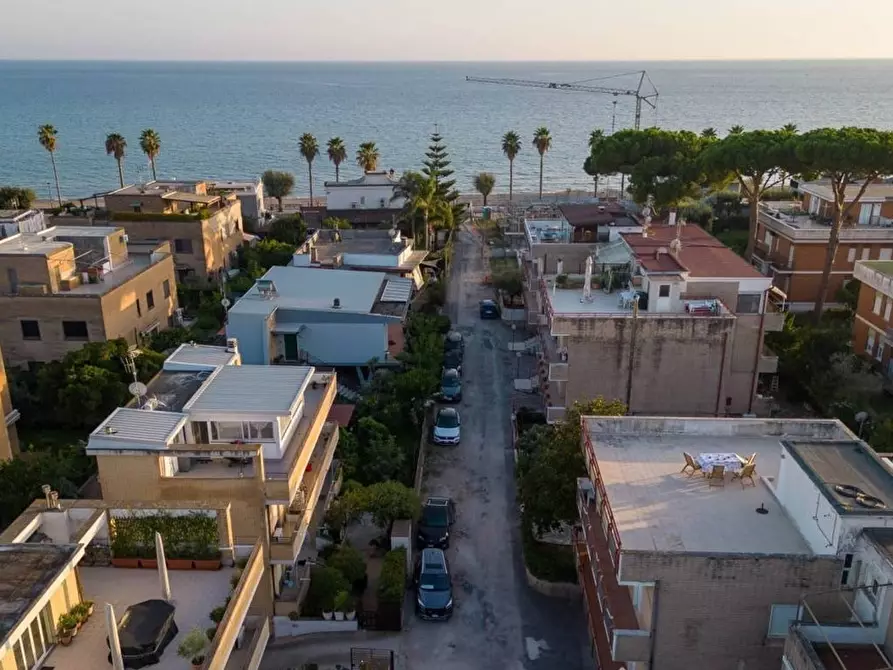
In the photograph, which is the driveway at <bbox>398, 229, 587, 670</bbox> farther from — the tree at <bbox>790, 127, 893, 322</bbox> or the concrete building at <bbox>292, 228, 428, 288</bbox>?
the tree at <bbox>790, 127, 893, 322</bbox>

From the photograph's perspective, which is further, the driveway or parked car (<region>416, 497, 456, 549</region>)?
parked car (<region>416, 497, 456, 549</region>)

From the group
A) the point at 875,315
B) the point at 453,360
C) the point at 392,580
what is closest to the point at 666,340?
the point at 453,360

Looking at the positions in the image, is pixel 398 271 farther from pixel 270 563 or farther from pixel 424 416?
pixel 270 563

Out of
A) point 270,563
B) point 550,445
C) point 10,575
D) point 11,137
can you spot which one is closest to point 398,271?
point 550,445

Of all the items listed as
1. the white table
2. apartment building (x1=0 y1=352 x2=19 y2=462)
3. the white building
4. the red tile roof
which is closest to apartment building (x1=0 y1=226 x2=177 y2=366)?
apartment building (x1=0 y1=352 x2=19 y2=462)

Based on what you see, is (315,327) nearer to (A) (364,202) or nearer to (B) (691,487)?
(B) (691,487)
